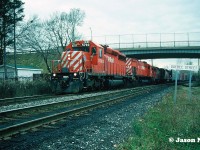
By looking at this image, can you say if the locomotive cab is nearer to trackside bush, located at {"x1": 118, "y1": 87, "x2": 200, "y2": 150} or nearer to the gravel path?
the gravel path

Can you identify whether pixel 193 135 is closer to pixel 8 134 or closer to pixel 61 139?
pixel 61 139

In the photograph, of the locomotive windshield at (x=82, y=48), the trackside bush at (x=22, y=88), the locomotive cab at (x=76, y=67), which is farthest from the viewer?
the locomotive windshield at (x=82, y=48)

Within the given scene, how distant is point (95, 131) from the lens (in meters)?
6.62

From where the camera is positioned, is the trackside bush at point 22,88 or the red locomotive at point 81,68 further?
the red locomotive at point 81,68

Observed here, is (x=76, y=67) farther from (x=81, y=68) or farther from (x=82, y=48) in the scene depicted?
(x=82, y=48)

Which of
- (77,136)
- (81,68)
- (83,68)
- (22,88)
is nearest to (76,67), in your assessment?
(81,68)

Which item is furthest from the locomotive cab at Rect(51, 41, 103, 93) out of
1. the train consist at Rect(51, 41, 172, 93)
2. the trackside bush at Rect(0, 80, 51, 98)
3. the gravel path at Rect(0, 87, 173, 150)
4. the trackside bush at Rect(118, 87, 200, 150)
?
the trackside bush at Rect(118, 87, 200, 150)

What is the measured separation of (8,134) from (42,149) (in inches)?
50.0

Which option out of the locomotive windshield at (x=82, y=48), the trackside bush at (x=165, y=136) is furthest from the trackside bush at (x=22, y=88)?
the trackside bush at (x=165, y=136)

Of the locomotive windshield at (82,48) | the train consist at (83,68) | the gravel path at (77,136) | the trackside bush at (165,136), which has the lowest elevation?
the gravel path at (77,136)

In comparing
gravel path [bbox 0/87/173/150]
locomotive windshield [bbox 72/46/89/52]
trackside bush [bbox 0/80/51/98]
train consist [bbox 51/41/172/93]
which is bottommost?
gravel path [bbox 0/87/173/150]

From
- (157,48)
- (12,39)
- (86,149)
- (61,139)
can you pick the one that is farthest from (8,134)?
(157,48)

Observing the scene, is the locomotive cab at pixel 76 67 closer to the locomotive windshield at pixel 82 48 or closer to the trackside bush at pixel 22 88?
the locomotive windshield at pixel 82 48

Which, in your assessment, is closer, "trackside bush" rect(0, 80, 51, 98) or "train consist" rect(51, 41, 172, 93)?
"trackside bush" rect(0, 80, 51, 98)
